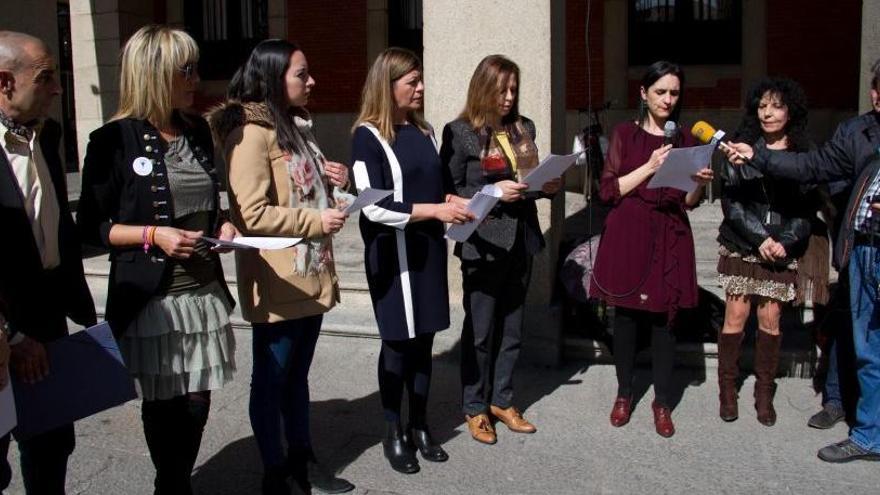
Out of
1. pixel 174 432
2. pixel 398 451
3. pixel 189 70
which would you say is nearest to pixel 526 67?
pixel 398 451

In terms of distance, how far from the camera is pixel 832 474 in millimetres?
4086

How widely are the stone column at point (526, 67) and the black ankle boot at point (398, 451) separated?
5.93ft

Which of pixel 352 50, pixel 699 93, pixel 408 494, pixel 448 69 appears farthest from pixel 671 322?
pixel 352 50

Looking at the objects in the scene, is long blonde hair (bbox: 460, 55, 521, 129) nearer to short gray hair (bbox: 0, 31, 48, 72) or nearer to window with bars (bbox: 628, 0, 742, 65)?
short gray hair (bbox: 0, 31, 48, 72)

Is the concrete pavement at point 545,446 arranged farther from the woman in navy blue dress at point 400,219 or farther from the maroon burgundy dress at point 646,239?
the maroon burgundy dress at point 646,239

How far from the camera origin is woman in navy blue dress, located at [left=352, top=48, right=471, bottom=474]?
12.9 feet

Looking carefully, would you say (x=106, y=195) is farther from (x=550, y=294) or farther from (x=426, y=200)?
(x=550, y=294)

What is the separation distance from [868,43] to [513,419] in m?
3.50

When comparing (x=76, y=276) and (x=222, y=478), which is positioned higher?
(x=76, y=276)

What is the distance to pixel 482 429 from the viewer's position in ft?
14.9

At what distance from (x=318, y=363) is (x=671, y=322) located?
2489 millimetres

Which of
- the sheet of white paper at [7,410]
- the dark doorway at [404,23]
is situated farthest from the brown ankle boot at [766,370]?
the dark doorway at [404,23]

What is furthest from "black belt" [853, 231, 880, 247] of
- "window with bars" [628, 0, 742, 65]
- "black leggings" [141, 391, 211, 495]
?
"window with bars" [628, 0, 742, 65]

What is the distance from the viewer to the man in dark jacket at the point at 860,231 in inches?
163
